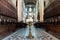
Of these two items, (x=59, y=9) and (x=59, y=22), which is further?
(x=59, y=9)

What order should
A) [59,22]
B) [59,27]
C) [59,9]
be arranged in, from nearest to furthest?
[59,22] < [59,27] < [59,9]

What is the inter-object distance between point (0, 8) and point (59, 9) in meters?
1.54

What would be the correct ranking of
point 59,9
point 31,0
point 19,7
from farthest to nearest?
1. point 31,0
2. point 19,7
3. point 59,9

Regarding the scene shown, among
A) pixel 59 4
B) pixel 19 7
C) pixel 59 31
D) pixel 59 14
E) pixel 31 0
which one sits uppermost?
pixel 31 0

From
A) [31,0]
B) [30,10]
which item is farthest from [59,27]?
[30,10]

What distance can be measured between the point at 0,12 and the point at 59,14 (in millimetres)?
1561

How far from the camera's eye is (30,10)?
34938 mm

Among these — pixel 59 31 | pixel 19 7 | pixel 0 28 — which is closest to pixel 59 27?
pixel 59 31

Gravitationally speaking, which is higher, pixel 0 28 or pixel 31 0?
pixel 31 0

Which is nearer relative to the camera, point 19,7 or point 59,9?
point 59,9

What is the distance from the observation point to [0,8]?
3.95 m

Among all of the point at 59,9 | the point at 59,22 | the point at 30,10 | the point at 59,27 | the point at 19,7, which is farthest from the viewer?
the point at 30,10

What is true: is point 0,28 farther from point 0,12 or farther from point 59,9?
point 59,9

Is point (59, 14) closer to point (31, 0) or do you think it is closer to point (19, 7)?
point (19, 7)
